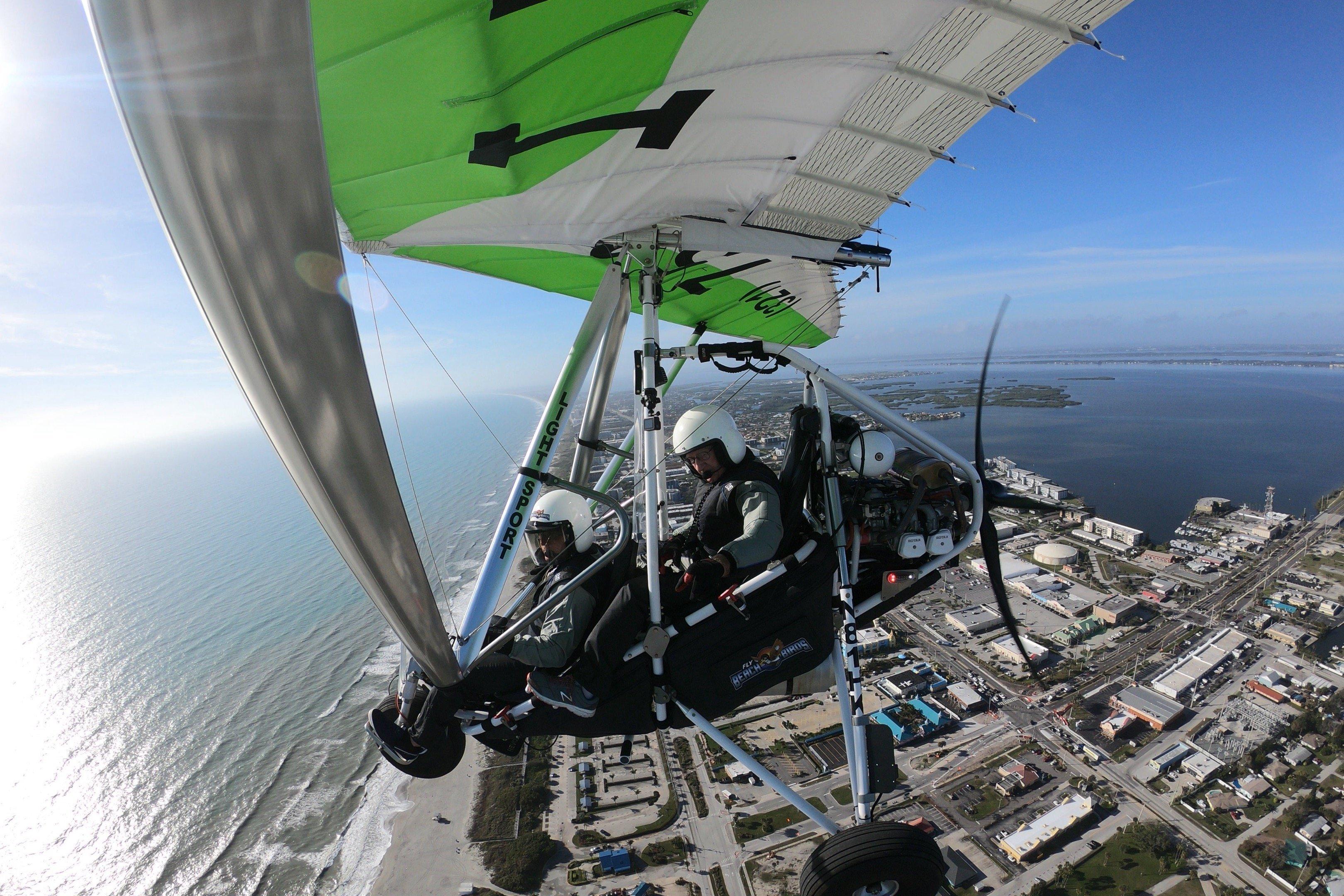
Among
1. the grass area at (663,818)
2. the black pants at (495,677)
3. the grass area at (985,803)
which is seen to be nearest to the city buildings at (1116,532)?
the grass area at (985,803)

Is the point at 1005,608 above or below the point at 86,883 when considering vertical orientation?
above

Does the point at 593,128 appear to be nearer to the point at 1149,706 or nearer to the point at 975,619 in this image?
the point at 1149,706

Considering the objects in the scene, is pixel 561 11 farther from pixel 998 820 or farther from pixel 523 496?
pixel 998 820

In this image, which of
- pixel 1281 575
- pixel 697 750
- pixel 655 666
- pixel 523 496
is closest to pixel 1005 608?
pixel 655 666

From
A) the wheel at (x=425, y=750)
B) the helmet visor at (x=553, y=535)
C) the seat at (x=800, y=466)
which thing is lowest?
the wheel at (x=425, y=750)

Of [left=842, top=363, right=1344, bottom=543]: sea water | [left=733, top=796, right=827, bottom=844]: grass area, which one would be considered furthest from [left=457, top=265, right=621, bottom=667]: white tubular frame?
[left=842, top=363, right=1344, bottom=543]: sea water

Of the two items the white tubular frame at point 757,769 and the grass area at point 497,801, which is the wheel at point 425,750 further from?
the grass area at point 497,801
